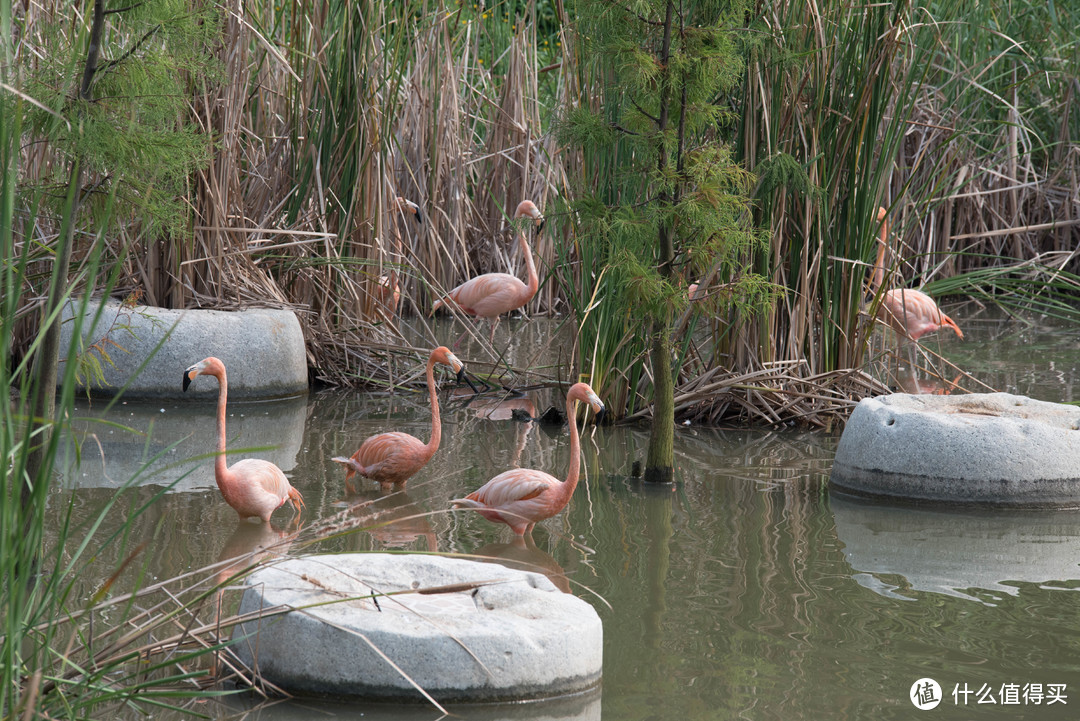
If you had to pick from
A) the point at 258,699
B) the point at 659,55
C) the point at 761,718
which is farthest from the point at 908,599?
the point at 659,55

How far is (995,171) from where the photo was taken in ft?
35.0

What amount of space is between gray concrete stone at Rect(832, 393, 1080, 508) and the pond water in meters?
0.10

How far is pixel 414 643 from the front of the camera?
9.02 feet

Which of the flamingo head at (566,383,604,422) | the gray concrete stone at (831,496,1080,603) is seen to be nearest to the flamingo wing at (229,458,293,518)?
the flamingo head at (566,383,604,422)

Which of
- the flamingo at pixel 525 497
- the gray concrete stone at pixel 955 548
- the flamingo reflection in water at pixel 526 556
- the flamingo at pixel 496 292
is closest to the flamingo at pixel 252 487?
the flamingo at pixel 525 497

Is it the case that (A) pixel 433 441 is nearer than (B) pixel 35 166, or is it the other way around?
(A) pixel 433 441

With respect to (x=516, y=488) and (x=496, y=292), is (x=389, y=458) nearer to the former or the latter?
(x=516, y=488)

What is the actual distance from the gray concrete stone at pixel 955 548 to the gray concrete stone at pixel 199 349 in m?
3.50

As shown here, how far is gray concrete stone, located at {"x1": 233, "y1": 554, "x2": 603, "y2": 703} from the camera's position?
275cm

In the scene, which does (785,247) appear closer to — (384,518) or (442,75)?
(384,518)

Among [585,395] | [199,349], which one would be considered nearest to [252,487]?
[585,395]

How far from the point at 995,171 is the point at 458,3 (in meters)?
5.40

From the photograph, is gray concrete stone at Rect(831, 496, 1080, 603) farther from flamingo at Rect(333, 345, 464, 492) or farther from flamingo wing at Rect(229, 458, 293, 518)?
flamingo wing at Rect(229, 458, 293, 518)

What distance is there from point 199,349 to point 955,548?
169 inches
